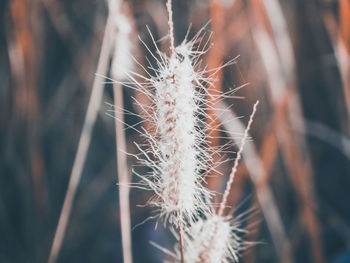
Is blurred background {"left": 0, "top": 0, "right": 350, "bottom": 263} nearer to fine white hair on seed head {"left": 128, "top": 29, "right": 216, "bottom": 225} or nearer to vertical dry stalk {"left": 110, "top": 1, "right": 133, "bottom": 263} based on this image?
vertical dry stalk {"left": 110, "top": 1, "right": 133, "bottom": 263}

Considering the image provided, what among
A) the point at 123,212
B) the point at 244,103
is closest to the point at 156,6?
the point at 244,103

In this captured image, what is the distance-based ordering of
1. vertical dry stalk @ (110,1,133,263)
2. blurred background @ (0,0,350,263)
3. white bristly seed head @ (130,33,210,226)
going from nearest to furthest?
white bristly seed head @ (130,33,210,226), vertical dry stalk @ (110,1,133,263), blurred background @ (0,0,350,263)

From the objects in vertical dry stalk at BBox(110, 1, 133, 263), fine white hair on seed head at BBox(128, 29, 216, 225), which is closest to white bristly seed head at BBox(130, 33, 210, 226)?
fine white hair on seed head at BBox(128, 29, 216, 225)

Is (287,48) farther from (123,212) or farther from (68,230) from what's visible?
(68,230)

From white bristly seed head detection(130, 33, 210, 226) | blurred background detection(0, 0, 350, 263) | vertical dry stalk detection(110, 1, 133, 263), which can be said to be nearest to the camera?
white bristly seed head detection(130, 33, 210, 226)

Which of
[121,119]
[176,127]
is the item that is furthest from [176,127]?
[121,119]

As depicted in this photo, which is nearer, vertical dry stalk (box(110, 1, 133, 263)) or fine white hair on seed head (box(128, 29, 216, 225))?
fine white hair on seed head (box(128, 29, 216, 225))

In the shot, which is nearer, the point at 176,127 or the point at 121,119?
the point at 176,127

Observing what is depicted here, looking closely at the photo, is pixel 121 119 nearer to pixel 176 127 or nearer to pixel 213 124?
pixel 213 124

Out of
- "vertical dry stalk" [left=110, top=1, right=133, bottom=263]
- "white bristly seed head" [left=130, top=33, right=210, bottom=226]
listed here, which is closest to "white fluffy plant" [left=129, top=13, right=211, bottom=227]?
"white bristly seed head" [left=130, top=33, right=210, bottom=226]

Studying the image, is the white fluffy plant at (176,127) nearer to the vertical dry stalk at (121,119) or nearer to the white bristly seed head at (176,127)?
the white bristly seed head at (176,127)
